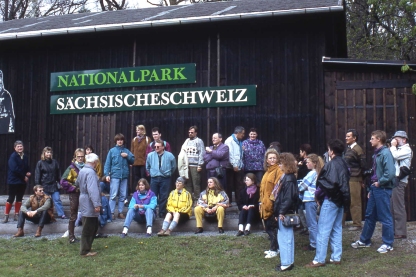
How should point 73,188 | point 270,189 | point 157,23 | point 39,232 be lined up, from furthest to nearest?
point 157,23, point 39,232, point 73,188, point 270,189

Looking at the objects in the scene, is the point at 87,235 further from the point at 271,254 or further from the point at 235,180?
the point at 235,180

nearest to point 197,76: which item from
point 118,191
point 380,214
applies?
point 118,191

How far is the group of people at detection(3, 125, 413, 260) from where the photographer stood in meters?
7.55

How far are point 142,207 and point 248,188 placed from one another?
1960 millimetres

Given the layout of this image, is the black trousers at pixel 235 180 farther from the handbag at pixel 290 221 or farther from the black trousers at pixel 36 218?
the black trousers at pixel 36 218

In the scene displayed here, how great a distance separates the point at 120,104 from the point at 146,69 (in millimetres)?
1066

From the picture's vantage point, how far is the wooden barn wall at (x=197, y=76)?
1204cm

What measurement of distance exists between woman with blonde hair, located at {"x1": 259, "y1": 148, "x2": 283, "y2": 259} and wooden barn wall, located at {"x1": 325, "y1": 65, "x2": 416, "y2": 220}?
353 cm

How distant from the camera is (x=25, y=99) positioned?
14.1 metres

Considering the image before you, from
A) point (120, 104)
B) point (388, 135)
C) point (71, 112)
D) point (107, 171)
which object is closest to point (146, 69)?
point (120, 104)

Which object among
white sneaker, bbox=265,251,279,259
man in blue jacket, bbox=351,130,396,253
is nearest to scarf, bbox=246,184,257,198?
white sneaker, bbox=265,251,279,259

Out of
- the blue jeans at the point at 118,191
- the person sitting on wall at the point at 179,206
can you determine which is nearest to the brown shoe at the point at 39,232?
the blue jeans at the point at 118,191

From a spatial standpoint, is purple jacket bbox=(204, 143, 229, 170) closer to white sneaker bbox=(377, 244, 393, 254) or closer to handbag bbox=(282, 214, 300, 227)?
handbag bbox=(282, 214, 300, 227)

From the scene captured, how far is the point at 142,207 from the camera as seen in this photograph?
32.6 feet
